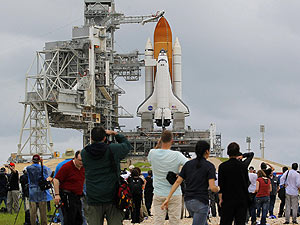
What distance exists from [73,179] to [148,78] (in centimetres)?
5400

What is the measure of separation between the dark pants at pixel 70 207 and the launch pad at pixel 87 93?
48442 mm

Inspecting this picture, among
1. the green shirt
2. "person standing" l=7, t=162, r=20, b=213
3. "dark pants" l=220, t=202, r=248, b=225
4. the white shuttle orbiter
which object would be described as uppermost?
the white shuttle orbiter

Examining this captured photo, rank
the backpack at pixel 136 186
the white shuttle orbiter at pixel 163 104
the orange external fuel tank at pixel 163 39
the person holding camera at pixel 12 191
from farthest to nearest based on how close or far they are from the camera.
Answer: the orange external fuel tank at pixel 163 39
the white shuttle orbiter at pixel 163 104
the person holding camera at pixel 12 191
the backpack at pixel 136 186

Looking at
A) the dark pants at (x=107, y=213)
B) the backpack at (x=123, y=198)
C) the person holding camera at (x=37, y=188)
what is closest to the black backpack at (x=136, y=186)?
the person holding camera at (x=37, y=188)

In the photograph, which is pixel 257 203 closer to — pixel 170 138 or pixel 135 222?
pixel 135 222

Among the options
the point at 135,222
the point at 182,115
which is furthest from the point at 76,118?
the point at 135,222

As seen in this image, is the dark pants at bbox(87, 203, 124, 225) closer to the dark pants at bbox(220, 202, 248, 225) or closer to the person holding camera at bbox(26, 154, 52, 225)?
the dark pants at bbox(220, 202, 248, 225)

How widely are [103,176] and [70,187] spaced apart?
7.55ft

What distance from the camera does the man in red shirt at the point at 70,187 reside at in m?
11.1

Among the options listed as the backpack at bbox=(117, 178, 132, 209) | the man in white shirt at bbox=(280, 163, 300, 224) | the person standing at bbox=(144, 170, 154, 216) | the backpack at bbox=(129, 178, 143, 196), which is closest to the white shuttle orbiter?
the person standing at bbox=(144, 170, 154, 216)

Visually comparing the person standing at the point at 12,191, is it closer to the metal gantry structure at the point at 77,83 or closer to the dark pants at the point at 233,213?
the dark pants at the point at 233,213

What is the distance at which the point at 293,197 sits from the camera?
16.6m

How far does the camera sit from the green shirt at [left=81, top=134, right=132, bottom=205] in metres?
9.02

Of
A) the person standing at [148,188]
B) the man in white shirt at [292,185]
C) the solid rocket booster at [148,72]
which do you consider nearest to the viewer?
the man in white shirt at [292,185]
